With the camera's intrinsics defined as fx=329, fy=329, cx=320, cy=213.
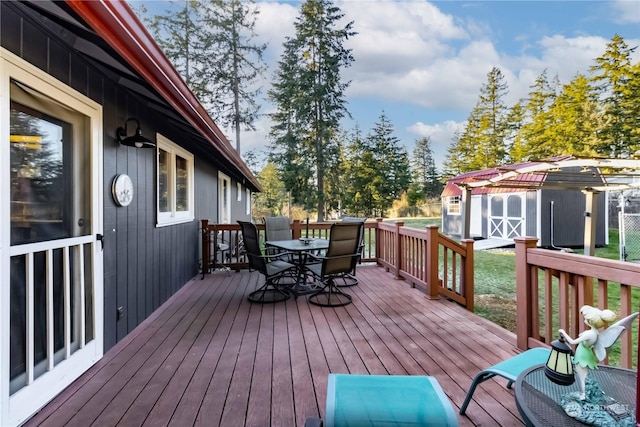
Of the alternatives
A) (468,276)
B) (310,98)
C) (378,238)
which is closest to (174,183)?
(378,238)

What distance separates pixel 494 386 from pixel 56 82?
3.38m

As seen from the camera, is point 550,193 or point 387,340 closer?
point 387,340

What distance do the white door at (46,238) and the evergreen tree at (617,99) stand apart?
2161 cm

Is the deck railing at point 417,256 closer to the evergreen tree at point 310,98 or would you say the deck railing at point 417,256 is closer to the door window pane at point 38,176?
the door window pane at point 38,176

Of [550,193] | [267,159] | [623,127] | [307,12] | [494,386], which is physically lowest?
[494,386]

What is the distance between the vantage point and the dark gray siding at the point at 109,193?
1819 mm

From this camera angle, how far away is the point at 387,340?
2.90 metres

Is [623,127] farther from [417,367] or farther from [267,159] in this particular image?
[417,367]

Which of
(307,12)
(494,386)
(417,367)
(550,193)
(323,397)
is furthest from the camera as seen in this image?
(307,12)

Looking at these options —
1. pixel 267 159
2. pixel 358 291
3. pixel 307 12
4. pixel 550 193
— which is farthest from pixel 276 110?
pixel 358 291

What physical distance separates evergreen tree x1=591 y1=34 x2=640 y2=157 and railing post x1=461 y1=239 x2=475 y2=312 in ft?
59.8

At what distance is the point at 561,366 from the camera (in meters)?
1.27

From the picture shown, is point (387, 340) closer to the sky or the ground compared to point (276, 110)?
closer to the ground

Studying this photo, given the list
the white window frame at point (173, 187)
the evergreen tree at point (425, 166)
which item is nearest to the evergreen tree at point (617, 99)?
the evergreen tree at point (425, 166)
